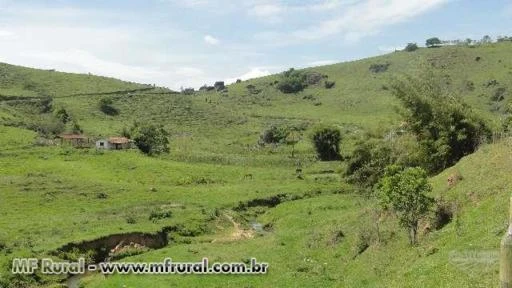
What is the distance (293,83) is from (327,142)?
84.9m

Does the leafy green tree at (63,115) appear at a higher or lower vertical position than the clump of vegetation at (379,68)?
lower

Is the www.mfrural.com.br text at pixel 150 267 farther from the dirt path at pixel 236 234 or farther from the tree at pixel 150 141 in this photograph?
the tree at pixel 150 141

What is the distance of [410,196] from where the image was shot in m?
30.5

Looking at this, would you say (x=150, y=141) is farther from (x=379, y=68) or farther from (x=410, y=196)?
(x=379, y=68)

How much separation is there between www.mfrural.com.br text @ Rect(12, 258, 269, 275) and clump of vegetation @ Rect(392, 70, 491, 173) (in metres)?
18.7

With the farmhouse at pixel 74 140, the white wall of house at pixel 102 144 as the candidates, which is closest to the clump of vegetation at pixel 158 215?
the white wall of house at pixel 102 144

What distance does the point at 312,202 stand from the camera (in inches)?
2415

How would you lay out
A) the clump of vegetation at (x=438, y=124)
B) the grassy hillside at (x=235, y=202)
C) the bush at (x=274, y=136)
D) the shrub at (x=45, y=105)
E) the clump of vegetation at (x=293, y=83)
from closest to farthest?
the grassy hillside at (x=235, y=202) → the clump of vegetation at (x=438, y=124) → the bush at (x=274, y=136) → the shrub at (x=45, y=105) → the clump of vegetation at (x=293, y=83)

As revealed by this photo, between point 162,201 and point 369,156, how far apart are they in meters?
23.3

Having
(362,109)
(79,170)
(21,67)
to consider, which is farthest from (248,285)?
(21,67)

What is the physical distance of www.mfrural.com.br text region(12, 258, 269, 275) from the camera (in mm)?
37375

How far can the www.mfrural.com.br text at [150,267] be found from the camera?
37375 millimetres

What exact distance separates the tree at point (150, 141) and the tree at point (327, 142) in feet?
82.3

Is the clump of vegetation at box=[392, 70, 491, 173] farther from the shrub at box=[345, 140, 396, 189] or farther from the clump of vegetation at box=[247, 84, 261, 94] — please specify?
the clump of vegetation at box=[247, 84, 261, 94]
